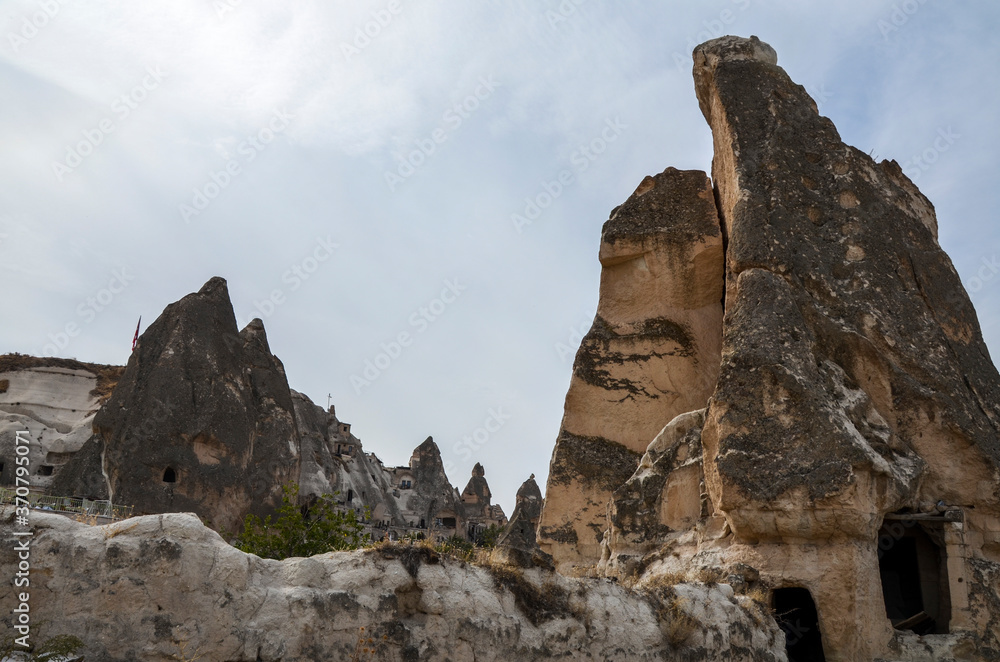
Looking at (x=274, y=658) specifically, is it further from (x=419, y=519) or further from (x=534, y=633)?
(x=419, y=519)

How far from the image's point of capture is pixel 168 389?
2684cm

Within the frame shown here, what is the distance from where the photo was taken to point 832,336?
1249 centimetres

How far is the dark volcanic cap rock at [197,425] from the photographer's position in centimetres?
2533

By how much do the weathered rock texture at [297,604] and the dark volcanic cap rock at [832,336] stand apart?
156 inches

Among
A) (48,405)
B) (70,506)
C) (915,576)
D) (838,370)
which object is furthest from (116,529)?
(48,405)

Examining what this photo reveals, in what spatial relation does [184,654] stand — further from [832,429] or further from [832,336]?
[832,336]

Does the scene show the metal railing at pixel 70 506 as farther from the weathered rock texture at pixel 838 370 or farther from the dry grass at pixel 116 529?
the weathered rock texture at pixel 838 370

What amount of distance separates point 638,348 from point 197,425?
623 inches

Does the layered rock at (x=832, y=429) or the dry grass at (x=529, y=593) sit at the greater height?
the layered rock at (x=832, y=429)

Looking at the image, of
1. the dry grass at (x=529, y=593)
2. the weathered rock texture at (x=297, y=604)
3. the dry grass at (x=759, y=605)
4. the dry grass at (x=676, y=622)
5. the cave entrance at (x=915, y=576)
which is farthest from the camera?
the cave entrance at (x=915, y=576)

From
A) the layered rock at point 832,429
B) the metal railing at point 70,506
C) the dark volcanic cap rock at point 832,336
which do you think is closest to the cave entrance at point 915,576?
the layered rock at point 832,429

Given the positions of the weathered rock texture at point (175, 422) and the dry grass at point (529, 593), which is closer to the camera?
the dry grass at point (529, 593)

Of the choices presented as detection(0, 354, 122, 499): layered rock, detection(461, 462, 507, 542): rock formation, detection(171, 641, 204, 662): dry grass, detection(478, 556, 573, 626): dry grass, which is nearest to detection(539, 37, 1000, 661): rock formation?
detection(478, 556, 573, 626): dry grass

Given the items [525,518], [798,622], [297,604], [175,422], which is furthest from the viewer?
[525,518]
